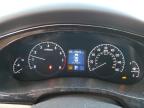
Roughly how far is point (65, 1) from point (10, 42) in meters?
0.25

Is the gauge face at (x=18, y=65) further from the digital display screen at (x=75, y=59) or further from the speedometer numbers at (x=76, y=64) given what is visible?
the digital display screen at (x=75, y=59)

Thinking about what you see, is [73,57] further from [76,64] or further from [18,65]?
[18,65]

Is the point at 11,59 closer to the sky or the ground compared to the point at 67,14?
closer to the ground

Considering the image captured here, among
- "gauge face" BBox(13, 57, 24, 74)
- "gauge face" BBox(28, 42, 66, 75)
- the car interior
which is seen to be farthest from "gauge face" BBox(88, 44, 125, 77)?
"gauge face" BBox(13, 57, 24, 74)

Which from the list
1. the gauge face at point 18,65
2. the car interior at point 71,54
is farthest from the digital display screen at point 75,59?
the gauge face at point 18,65

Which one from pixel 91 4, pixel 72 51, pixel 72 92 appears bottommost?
pixel 72 92

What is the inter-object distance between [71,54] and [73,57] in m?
0.01

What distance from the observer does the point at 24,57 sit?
230cm

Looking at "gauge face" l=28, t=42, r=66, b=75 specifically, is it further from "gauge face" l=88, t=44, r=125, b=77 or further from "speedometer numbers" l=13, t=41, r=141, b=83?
"gauge face" l=88, t=44, r=125, b=77

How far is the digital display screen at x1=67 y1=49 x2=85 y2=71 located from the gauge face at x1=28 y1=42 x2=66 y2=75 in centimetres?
2

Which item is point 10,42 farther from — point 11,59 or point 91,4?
point 91,4

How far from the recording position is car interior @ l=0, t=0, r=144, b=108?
2.18 meters

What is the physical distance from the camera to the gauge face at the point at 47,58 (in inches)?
90.4

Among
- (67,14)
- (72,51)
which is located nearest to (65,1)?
(67,14)
